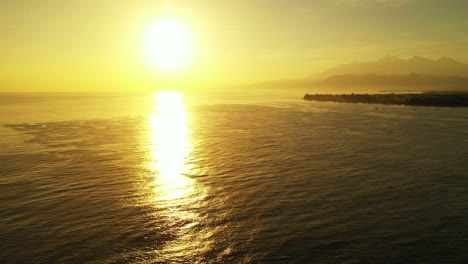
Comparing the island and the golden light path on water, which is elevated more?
the island

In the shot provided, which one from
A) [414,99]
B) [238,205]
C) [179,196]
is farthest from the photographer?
[414,99]

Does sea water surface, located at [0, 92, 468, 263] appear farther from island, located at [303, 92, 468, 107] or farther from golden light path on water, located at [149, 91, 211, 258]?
island, located at [303, 92, 468, 107]

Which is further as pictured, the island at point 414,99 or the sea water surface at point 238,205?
Result: the island at point 414,99

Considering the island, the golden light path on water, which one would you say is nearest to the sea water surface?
the golden light path on water

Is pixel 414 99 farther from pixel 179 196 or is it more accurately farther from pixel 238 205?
pixel 179 196

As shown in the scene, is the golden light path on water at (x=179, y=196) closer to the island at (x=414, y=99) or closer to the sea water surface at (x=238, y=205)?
the sea water surface at (x=238, y=205)

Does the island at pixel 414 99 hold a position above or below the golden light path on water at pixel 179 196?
above

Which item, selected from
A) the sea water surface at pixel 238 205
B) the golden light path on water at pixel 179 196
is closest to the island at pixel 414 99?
the sea water surface at pixel 238 205

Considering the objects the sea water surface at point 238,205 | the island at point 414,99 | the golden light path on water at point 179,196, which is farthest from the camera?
the island at point 414,99

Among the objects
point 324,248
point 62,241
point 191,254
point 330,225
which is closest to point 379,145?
point 330,225

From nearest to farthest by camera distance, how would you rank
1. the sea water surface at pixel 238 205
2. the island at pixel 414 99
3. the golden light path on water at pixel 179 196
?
the sea water surface at pixel 238 205, the golden light path on water at pixel 179 196, the island at pixel 414 99

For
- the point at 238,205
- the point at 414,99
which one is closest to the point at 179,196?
the point at 238,205
